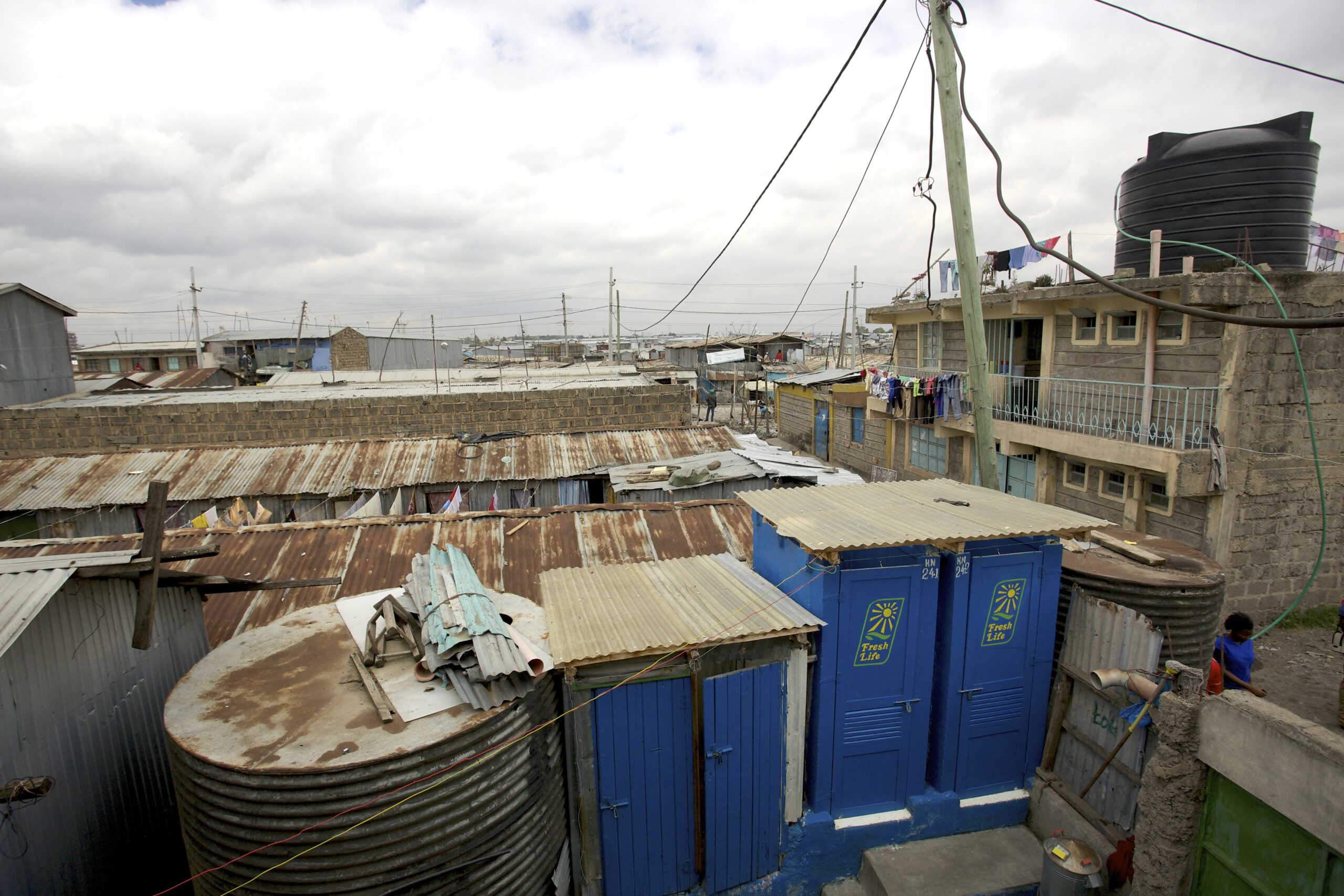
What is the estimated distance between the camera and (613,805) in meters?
5.22

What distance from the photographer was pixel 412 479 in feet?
48.1

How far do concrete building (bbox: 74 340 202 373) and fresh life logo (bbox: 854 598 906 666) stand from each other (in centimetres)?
5508

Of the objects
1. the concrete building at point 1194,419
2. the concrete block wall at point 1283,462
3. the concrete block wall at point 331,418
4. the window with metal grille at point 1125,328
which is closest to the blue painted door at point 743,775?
the concrete building at point 1194,419

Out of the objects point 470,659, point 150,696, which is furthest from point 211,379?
point 470,659

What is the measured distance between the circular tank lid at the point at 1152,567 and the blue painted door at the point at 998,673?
0.96 meters

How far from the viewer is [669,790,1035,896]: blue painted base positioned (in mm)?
5723

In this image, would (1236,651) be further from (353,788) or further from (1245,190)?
(1245,190)

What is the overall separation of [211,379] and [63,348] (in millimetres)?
11942

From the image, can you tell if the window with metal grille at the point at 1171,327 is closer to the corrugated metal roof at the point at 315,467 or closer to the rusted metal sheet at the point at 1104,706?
the rusted metal sheet at the point at 1104,706

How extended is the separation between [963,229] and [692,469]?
7.27 metres

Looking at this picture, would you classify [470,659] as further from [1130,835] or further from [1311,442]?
[1311,442]

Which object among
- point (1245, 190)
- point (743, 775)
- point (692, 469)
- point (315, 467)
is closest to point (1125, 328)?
point (1245, 190)

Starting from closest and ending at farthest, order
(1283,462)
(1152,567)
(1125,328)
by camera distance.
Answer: (1152,567) < (1283,462) < (1125,328)

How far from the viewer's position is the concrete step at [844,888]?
19.0 ft
